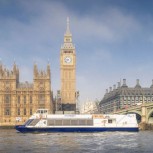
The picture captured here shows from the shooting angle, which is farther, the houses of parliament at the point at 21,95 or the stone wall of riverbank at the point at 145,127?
the houses of parliament at the point at 21,95

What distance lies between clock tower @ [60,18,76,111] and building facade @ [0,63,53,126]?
19.4 metres

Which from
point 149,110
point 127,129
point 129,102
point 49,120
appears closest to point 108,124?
point 127,129

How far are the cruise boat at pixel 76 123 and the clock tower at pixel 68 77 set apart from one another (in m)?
73.4

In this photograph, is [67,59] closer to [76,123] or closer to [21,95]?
[21,95]

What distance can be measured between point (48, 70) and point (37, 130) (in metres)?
62.1

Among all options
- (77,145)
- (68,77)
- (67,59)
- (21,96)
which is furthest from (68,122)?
(67,59)

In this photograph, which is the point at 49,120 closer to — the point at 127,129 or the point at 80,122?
the point at 80,122

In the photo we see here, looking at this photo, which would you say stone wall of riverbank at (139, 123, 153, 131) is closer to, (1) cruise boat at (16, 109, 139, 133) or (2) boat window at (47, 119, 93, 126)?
(1) cruise boat at (16, 109, 139, 133)

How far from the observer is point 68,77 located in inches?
Answer: 6191

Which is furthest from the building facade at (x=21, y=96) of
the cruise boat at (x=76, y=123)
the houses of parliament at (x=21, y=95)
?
the cruise boat at (x=76, y=123)

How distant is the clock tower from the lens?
154 metres

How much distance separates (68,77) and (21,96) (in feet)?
91.0

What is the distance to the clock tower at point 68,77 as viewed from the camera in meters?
154

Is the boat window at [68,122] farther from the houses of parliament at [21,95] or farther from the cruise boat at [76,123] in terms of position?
the houses of parliament at [21,95]
